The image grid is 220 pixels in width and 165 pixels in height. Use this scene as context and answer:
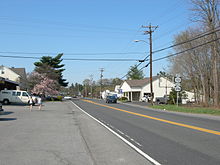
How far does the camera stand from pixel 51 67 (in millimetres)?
68000

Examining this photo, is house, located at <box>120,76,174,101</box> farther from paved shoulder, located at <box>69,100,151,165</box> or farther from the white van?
paved shoulder, located at <box>69,100,151,165</box>

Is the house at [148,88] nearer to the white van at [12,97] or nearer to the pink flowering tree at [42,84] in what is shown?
the pink flowering tree at [42,84]

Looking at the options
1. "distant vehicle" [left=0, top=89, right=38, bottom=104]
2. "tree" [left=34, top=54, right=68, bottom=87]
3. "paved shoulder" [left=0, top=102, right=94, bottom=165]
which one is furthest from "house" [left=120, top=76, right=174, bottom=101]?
"paved shoulder" [left=0, top=102, right=94, bottom=165]

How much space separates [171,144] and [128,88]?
196 feet

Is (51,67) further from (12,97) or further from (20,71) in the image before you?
(12,97)

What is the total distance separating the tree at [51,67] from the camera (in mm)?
64562

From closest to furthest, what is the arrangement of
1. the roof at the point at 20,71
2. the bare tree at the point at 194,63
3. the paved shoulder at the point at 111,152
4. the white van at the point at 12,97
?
1. the paved shoulder at the point at 111,152
2. the white van at the point at 12,97
3. the bare tree at the point at 194,63
4. the roof at the point at 20,71

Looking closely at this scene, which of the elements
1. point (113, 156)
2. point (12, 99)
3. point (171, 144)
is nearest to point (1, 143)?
point (113, 156)

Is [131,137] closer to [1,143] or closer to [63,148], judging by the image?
[63,148]

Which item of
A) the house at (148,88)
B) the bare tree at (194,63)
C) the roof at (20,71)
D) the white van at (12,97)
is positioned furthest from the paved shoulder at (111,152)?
the roof at (20,71)

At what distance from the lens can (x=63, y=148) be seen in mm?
8180

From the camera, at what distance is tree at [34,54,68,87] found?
212ft

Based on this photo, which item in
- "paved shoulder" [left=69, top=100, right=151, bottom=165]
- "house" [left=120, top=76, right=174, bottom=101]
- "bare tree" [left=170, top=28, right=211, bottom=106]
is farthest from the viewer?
"house" [left=120, top=76, right=174, bottom=101]

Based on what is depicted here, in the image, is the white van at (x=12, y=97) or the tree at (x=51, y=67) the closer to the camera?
the white van at (x=12, y=97)
